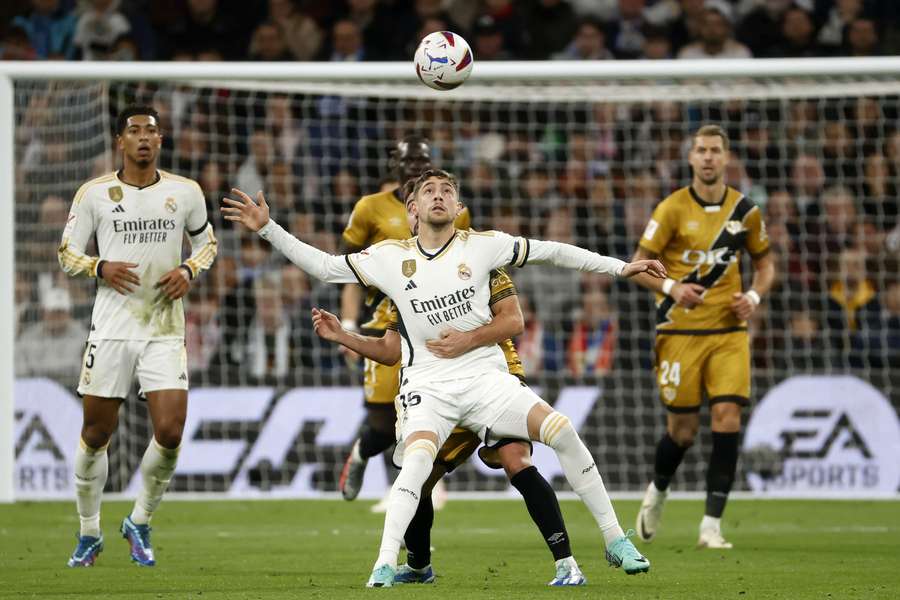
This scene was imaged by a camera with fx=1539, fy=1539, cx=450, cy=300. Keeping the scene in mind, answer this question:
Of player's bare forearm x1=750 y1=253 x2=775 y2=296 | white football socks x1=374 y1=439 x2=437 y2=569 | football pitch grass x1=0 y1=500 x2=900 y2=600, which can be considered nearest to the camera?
white football socks x1=374 y1=439 x2=437 y2=569

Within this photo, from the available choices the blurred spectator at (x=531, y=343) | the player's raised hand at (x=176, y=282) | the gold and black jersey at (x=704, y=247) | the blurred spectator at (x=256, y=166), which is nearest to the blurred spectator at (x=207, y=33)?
the blurred spectator at (x=256, y=166)

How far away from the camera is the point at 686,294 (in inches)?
375

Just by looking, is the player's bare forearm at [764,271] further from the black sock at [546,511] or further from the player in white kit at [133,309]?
the player in white kit at [133,309]

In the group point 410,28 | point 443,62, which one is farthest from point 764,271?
point 410,28

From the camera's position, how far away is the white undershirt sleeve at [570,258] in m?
7.33

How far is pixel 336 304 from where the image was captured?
14.8 metres

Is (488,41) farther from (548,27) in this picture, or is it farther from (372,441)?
(372,441)

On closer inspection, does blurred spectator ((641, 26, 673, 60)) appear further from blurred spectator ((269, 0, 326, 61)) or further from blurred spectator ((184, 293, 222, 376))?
blurred spectator ((184, 293, 222, 376))

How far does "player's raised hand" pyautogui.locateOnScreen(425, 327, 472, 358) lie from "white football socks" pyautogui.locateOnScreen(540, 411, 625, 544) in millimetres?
525

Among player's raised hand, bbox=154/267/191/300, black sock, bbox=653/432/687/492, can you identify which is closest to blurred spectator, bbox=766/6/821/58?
black sock, bbox=653/432/687/492

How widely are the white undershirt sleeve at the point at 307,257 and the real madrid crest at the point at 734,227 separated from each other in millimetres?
3460

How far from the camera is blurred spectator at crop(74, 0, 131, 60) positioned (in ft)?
57.4

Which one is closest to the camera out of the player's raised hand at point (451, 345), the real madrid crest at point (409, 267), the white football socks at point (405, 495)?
the white football socks at point (405, 495)

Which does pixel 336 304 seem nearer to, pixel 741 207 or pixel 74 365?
pixel 74 365
